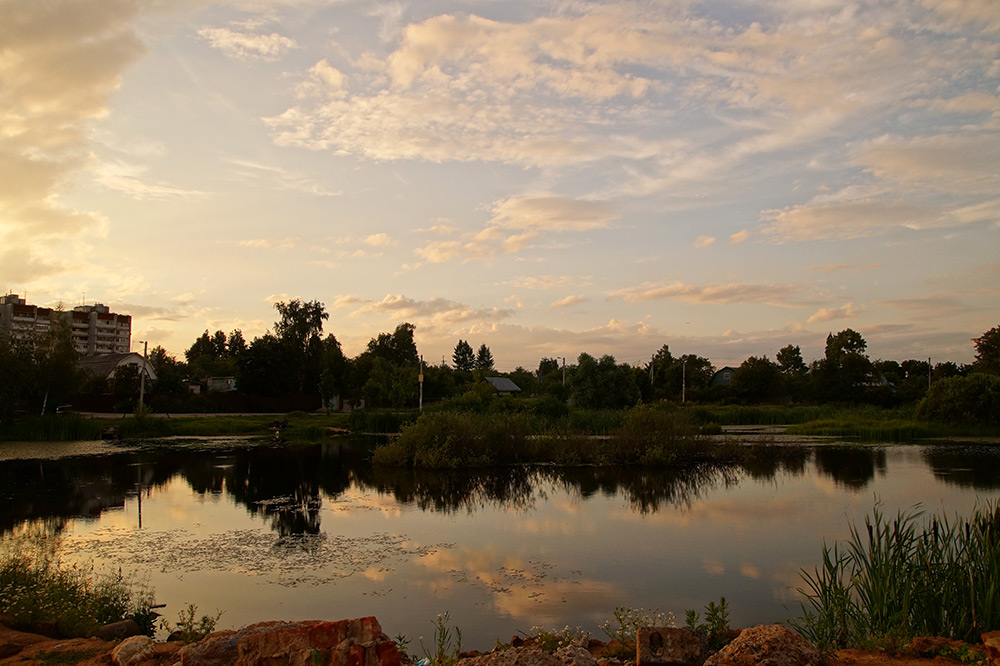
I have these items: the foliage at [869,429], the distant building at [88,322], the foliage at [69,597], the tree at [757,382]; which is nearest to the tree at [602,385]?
the foliage at [869,429]

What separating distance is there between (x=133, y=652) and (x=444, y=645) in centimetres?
328

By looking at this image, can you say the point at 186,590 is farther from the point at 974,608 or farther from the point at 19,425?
the point at 19,425

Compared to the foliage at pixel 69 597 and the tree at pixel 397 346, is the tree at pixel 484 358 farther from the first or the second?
the foliage at pixel 69 597

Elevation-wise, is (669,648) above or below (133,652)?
above

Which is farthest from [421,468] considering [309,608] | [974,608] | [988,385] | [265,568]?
[988,385]

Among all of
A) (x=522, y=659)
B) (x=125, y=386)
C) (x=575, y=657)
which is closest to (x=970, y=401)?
(x=575, y=657)

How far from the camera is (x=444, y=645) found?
8125mm

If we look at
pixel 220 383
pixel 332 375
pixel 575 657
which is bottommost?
pixel 575 657

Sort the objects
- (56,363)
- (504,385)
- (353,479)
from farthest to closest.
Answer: (504,385)
(56,363)
(353,479)

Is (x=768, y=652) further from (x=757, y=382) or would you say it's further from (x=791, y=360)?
(x=791, y=360)

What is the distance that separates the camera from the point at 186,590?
10.6 metres

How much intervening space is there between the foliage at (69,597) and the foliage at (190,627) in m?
0.28

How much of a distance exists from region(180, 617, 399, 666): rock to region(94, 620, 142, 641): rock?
2215 mm

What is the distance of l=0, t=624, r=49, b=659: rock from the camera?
6961 millimetres
